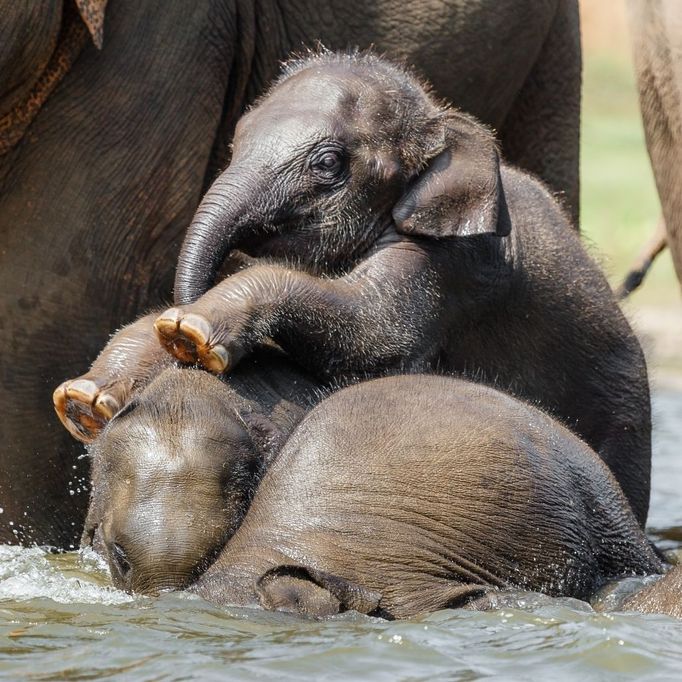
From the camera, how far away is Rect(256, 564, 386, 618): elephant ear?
4.28 m

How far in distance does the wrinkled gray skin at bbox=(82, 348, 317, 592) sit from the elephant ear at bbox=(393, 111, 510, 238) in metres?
0.93

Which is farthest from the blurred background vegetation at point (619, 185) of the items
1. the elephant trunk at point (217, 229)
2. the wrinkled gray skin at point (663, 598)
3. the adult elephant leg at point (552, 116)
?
the wrinkled gray skin at point (663, 598)

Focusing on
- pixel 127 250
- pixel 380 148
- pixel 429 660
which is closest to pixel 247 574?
pixel 429 660

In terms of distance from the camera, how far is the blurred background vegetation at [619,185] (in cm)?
1357

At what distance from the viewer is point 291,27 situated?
22.0 ft

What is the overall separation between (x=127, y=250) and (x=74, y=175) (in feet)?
1.02

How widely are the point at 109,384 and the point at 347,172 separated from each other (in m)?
0.99

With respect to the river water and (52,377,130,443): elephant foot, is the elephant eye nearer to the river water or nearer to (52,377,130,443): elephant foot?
(52,377,130,443): elephant foot

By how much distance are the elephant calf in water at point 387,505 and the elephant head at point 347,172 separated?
0.75m

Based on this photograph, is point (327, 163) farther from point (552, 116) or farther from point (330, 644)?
point (552, 116)

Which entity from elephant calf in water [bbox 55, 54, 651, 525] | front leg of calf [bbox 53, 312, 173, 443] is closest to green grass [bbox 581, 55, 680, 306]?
elephant calf in water [bbox 55, 54, 651, 525]

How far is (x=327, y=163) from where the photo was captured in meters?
5.52

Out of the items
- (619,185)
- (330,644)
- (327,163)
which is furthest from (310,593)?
(619,185)

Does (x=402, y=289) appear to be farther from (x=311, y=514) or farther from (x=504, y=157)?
(x=504, y=157)
